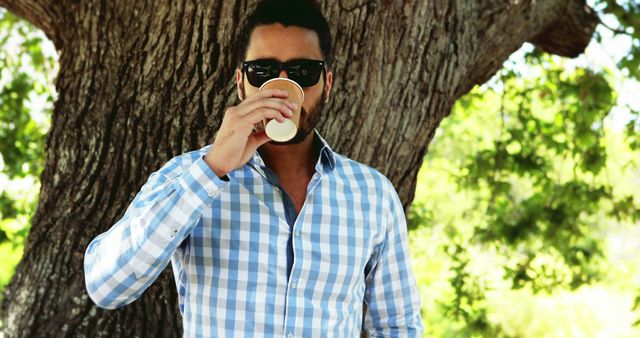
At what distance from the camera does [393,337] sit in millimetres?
2441

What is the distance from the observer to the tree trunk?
3.32 meters

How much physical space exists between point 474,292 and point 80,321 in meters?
4.79

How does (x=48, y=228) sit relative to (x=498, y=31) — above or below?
below

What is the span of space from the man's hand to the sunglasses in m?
0.25

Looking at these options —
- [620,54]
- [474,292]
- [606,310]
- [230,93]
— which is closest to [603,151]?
[620,54]

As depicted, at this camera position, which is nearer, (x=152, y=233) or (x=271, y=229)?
(x=152, y=233)

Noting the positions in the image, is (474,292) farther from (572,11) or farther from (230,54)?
(230,54)

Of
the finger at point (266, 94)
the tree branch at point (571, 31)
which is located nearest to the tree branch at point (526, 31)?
the tree branch at point (571, 31)

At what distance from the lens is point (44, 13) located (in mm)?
3873

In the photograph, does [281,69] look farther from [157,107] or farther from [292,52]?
[157,107]

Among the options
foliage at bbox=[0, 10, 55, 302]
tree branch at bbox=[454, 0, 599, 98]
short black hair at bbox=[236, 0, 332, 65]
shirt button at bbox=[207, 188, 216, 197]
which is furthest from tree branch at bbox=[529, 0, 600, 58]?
foliage at bbox=[0, 10, 55, 302]

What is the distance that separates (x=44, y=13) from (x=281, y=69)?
212 centimetres

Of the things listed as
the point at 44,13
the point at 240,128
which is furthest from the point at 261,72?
the point at 44,13

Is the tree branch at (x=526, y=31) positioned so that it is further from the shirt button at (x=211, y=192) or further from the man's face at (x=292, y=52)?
the shirt button at (x=211, y=192)
